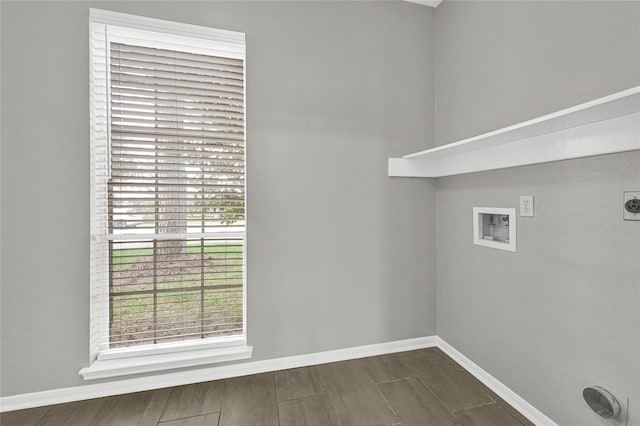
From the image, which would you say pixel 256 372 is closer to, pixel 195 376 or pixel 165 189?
pixel 195 376

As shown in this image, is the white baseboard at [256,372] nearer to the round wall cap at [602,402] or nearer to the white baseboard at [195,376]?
the white baseboard at [195,376]

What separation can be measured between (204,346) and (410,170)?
189 centimetres

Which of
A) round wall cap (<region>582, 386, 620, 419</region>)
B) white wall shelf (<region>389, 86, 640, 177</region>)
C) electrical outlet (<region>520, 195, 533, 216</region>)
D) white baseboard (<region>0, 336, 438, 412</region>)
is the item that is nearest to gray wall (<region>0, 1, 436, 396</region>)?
white baseboard (<region>0, 336, 438, 412</region>)

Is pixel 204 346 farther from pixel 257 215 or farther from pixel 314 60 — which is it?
pixel 314 60

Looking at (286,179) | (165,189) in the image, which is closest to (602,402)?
Answer: (286,179)

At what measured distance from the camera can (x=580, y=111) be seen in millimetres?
1054

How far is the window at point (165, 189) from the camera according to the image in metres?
1.78

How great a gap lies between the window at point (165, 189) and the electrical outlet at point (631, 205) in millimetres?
1932

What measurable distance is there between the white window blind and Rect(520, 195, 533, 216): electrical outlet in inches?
66.0

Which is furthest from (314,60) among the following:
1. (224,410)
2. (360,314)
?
(224,410)

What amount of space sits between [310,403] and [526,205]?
1.61 metres

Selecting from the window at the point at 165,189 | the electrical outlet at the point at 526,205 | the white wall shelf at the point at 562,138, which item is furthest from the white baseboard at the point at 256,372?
the white wall shelf at the point at 562,138

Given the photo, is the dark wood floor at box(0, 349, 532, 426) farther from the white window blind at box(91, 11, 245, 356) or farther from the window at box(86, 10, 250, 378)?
the white window blind at box(91, 11, 245, 356)

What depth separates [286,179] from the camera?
2012 mm
